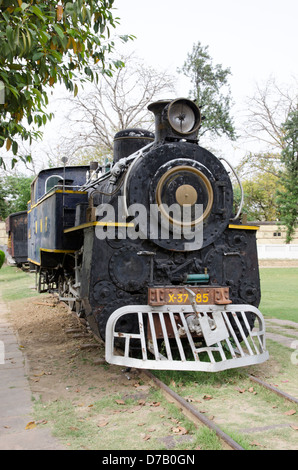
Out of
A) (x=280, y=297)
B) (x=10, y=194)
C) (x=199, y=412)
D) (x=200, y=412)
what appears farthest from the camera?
(x=10, y=194)

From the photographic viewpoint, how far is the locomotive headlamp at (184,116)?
530 cm

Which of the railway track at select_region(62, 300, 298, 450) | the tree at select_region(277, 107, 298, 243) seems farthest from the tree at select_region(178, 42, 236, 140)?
the railway track at select_region(62, 300, 298, 450)

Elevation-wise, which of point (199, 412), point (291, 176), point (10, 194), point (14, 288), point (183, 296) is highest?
point (10, 194)

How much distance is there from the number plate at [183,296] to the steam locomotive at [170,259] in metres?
0.01

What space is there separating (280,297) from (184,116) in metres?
7.92

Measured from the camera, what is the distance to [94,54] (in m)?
5.91

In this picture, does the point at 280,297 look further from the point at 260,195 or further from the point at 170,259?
the point at 260,195

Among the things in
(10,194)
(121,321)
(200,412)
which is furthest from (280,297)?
(10,194)

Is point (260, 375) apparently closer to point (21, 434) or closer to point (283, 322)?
point (21, 434)

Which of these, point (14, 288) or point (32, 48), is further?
point (14, 288)

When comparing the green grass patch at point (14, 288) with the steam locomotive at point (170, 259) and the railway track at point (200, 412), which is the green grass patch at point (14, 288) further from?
the railway track at point (200, 412)

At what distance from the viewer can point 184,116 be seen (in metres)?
5.37

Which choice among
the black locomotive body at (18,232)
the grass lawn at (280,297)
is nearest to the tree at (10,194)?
the black locomotive body at (18,232)

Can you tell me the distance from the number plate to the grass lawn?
4214mm
